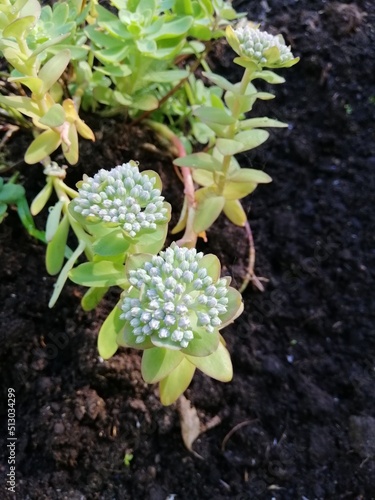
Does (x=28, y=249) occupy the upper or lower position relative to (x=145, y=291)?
lower

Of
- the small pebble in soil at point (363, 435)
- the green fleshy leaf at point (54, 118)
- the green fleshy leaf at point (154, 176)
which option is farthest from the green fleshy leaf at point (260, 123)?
the small pebble in soil at point (363, 435)

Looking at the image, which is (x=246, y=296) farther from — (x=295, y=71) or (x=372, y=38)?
Result: (x=372, y=38)

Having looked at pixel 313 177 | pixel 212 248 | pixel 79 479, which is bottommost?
pixel 79 479

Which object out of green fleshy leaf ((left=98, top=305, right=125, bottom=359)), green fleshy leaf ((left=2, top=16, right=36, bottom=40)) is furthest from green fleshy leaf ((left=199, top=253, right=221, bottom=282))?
green fleshy leaf ((left=2, top=16, right=36, bottom=40))

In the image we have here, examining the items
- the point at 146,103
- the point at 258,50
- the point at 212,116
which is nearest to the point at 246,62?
the point at 258,50

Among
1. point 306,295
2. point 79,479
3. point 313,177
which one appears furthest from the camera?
point 313,177

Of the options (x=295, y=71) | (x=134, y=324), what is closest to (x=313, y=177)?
(x=295, y=71)

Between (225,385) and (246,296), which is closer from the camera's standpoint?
(225,385)
